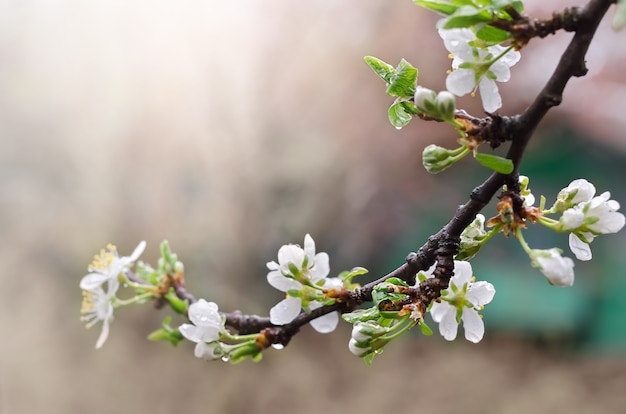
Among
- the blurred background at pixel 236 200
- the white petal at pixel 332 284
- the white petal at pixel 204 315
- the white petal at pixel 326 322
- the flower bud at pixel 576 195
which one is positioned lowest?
the blurred background at pixel 236 200

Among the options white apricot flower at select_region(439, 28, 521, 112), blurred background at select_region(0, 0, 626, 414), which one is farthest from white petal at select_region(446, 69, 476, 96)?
blurred background at select_region(0, 0, 626, 414)

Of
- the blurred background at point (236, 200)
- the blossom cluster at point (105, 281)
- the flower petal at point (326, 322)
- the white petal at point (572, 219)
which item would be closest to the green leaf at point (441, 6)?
the white petal at point (572, 219)

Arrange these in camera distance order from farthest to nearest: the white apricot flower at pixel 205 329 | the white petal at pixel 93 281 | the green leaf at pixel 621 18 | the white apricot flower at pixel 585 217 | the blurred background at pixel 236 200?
the blurred background at pixel 236 200 → the white petal at pixel 93 281 → the white apricot flower at pixel 205 329 → the white apricot flower at pixel 585 217 → the green leaf at pixel 621 18

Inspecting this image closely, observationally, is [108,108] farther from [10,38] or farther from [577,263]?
[577,263]

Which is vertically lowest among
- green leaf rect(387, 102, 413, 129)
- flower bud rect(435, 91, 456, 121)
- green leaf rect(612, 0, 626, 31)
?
green leaf rect(387, 102, 413, 129)

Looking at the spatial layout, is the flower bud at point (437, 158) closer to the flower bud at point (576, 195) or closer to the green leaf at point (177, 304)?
the flower bud at point (576, 195)

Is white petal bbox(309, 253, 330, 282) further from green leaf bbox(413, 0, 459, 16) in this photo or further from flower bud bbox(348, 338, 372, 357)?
green leaf bbox(413, 0, 459, 16)

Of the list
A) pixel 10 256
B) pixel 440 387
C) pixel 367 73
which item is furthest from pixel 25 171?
pixel 440 387
